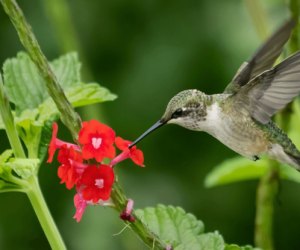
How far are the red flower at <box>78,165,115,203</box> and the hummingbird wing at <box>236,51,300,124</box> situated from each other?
0.79m

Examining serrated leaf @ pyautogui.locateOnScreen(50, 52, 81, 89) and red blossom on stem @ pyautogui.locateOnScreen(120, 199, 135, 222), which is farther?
serrated leaf @ pyautogui.locateOnScreen(50, 52, 81, 89)

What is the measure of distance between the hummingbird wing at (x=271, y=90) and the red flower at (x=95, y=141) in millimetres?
702

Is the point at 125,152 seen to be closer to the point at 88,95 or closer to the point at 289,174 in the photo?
the point at 88,95

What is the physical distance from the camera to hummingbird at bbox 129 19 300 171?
8.12ft

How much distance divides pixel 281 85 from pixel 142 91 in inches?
117

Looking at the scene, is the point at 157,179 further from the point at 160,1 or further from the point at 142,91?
the point at 160,1

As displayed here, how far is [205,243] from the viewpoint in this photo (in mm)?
2307

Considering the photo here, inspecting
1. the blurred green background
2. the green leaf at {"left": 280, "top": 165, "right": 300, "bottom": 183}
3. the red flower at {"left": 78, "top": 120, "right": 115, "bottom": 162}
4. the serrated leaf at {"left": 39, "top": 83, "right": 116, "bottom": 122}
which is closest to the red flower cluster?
the red flower at {"left": 78, "top": 120, "right": 115, "bottom": 162}

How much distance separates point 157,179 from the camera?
17.5 ft

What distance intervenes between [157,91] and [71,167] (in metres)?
3.48

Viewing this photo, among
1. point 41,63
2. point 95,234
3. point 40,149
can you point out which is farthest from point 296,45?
point 95,234

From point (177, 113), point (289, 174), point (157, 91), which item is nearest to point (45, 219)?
Result: point (177, 113)

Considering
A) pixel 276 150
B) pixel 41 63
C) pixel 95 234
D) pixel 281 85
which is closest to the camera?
pixel 41 63

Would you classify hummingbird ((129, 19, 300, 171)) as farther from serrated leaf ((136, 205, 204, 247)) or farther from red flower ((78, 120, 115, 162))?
red flower ((78, 120, 115, 162))
